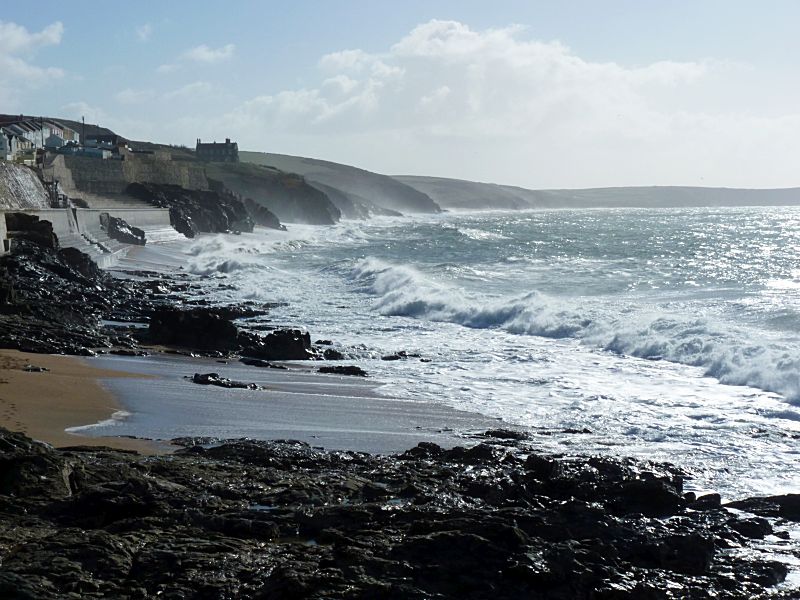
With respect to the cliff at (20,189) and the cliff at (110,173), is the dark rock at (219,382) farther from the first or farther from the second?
the cliff at (110,173)

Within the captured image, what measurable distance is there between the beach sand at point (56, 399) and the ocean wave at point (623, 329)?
8.85 m

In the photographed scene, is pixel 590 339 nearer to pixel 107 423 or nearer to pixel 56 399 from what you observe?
pixel 56 399

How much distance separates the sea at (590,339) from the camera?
37.5 ft

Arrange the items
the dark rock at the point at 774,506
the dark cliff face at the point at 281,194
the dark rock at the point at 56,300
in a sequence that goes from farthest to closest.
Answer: the dark cliff face at the point at 281,194, the dark rock at the point at 56,300, the dark rock at the point at 774,506

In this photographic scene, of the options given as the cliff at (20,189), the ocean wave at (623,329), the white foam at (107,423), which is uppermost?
the cliff at (20,189)

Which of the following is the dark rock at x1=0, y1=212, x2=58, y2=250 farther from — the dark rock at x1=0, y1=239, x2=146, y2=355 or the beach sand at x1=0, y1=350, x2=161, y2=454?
the beach sand at x1=0, y1=350, x2=161, y2=454

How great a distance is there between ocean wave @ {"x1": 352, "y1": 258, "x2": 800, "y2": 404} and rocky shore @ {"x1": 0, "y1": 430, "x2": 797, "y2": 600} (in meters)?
7.30

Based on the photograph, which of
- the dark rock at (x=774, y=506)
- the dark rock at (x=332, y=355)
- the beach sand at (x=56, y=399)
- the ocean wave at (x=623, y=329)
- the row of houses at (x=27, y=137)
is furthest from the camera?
the row of houses at (x=27, y=137)

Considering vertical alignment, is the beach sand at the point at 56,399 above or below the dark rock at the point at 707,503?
below

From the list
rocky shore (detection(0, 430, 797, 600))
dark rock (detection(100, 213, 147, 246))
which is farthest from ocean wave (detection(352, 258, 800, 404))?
dark rock (detection(100, 213, 147, 246))

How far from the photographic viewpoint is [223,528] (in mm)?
6387

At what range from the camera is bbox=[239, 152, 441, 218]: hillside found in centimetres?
16975

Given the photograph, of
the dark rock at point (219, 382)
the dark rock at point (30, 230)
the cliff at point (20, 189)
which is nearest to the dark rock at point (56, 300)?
the dark rock at point (30, 230)

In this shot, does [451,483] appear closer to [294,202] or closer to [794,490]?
[794,490]
